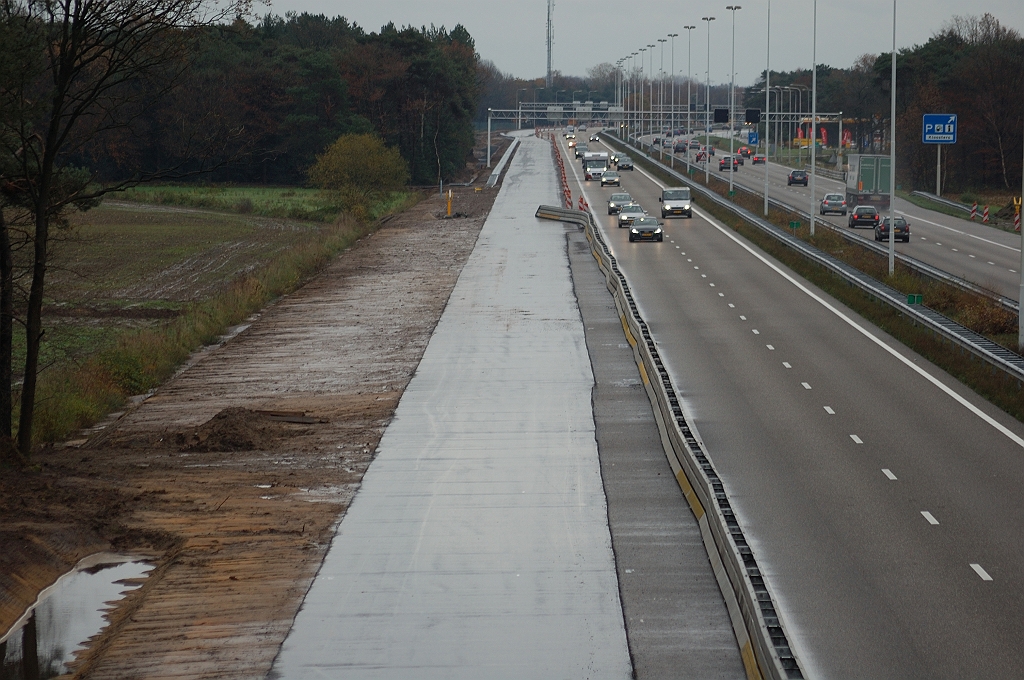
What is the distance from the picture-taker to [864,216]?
6462cm

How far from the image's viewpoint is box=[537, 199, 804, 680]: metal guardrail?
10883mm

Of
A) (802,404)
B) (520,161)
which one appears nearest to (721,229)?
(802,404)

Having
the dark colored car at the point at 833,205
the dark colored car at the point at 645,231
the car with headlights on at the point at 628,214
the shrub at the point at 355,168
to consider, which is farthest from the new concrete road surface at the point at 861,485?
the shrub at the point at 355,168

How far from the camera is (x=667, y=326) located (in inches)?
1284

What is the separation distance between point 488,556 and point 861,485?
6013 mm

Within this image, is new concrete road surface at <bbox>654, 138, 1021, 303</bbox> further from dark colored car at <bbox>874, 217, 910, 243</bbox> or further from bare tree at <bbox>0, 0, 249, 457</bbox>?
bare tree at <bbox>0, 0, 249, 457</bbox>

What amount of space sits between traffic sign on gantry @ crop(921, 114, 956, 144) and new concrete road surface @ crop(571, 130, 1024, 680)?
1437 inches

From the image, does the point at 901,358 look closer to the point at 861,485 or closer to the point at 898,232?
the point at 861,485

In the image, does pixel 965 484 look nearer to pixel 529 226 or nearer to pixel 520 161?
pixel 529 226

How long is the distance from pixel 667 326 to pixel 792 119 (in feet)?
475

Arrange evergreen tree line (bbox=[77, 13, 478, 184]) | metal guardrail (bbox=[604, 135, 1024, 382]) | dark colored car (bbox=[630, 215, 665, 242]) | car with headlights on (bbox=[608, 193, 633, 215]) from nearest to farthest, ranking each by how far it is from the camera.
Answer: metal guardrail (bbox=[604, 135, 1024, 382]), dark colored car (bbox=[630, 215, 665, 242]), car with headlights on (bbox=[608, 193, 633, 215]), evergreen tree line (bbox=[77, 13, 478, 184])

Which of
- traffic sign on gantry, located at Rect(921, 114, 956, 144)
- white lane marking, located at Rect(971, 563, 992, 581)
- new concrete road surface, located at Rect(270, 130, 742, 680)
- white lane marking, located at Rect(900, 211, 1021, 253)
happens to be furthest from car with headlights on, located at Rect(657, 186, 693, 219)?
white lane marking, located at Rect(971, 563, 992, 581)

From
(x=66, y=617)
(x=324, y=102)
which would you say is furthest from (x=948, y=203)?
(x=66, y=617)

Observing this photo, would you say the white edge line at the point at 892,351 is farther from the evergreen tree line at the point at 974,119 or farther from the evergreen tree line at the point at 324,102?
the evergreen tree line at the point at 324,102
